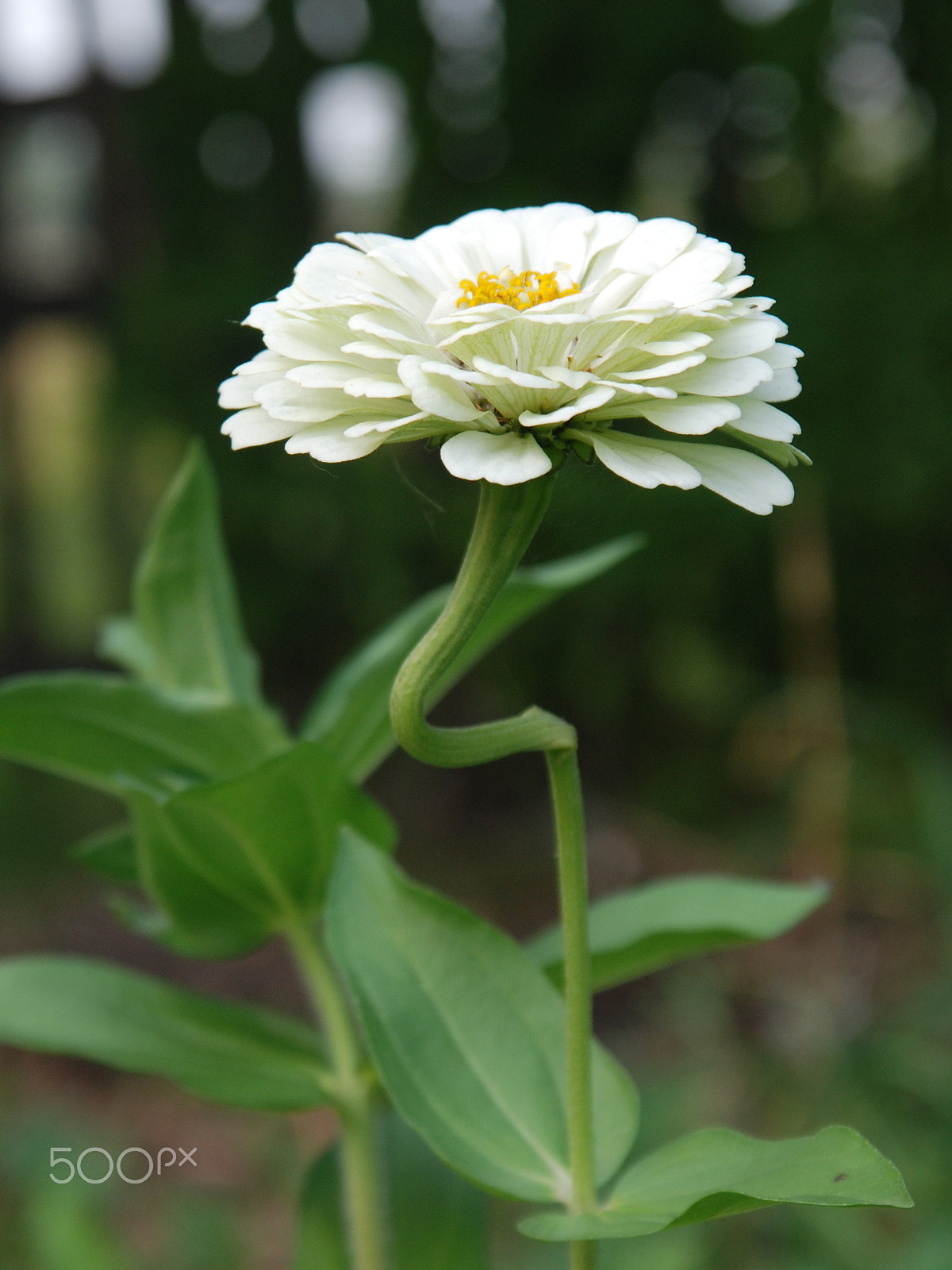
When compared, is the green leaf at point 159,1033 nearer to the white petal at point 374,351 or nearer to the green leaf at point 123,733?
the green leaf at point 123,733

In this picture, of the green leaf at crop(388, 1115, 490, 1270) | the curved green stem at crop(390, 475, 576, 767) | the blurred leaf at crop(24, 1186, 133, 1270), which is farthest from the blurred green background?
the curved green stem at crop(390, 475, 576, 767)

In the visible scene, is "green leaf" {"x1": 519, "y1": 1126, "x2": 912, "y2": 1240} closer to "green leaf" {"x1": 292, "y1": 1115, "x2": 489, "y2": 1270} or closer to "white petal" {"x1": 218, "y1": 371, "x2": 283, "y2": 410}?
"green leaf" {"x1": 292, "y1": 1115, "x2": 489, "y2": 1270}

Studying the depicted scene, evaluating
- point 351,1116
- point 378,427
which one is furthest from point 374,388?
point 351,1116

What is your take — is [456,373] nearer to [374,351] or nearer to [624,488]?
[374,351]

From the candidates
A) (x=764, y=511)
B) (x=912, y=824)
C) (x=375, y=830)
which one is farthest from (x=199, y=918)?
Answer: (x=912, y=824)

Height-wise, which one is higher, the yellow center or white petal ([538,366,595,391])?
the yellow center

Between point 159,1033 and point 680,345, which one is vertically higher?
point 680,345

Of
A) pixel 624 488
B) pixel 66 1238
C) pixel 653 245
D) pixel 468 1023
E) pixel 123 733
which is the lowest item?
pixel 66 1238
